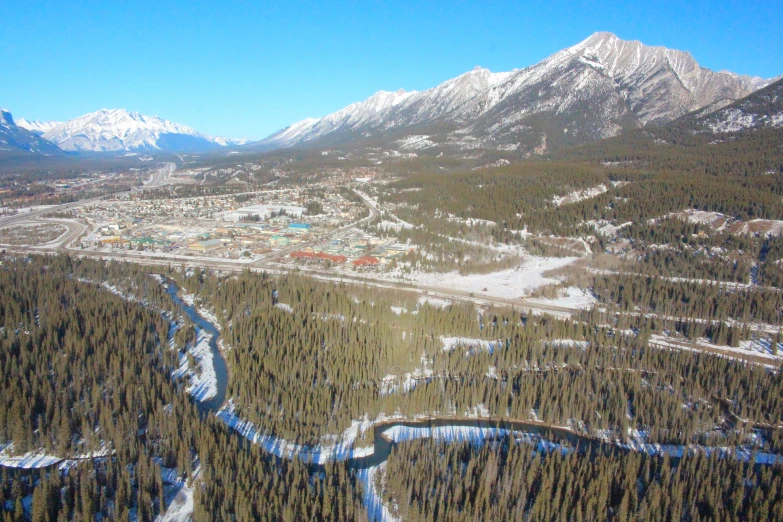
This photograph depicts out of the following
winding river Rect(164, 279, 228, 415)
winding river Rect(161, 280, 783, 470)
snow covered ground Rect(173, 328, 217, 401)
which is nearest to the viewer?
winding river Rect(161, 280, 783, 470)

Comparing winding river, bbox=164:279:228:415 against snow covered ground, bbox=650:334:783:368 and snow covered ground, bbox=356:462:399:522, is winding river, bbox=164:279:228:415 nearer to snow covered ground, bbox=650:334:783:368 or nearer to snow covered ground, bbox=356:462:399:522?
snow covered ground, bbox=356:462:399:522

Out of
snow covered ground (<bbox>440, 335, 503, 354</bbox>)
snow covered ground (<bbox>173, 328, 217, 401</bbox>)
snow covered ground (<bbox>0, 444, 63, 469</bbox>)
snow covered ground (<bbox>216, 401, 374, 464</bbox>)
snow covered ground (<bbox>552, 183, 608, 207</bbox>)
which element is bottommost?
snow covered ground (<bbox>0, 444, 63, 469</bbox>)

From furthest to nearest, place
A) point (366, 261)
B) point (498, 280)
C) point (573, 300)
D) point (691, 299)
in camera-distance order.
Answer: point (366, 261) → point (498, 280) → point (573, 300) → point (691, 299)

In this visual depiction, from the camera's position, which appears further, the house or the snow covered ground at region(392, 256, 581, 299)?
the house

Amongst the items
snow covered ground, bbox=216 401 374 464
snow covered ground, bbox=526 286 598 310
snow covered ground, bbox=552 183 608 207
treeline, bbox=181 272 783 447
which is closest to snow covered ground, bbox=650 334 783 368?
treeline, bbox=181 272 783 447

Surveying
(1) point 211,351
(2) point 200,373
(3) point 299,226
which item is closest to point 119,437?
(2) point 200,373

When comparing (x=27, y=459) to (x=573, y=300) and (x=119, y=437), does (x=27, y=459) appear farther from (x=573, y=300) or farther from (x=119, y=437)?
(x=573, y=300)

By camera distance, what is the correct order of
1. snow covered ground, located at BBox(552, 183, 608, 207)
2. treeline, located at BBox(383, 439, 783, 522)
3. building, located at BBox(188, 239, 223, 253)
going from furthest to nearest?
snow covered ground, located at BBox(552, 183, 608, 207)
building, located at BBox(188, 239, 223, 253)
treeline, located at BBox(383, 439, 783, 522)

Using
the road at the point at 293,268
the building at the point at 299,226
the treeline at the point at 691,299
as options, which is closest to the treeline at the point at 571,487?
the road at the point at 293,268
